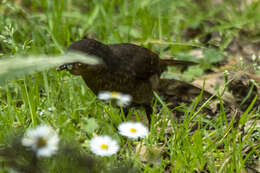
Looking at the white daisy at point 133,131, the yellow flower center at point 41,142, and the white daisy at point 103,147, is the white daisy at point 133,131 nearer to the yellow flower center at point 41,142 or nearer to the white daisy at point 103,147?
the white daisy at point 103,147

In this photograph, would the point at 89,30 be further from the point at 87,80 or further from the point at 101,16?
the point at 87,80

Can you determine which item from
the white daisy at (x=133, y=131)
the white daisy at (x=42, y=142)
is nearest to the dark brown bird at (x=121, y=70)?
the white daisy at (x=133, y=131)

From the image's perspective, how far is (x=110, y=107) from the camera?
8.52 feet

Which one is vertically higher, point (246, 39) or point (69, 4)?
point (69, 4)

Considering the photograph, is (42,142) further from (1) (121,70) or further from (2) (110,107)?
(1) (121,70)

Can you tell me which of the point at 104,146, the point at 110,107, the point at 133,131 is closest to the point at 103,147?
the point at 104,146

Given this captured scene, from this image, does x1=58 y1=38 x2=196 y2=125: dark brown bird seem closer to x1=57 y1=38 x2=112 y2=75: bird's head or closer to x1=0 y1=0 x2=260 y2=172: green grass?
x1=57 y1=38 x2=112 y2=75: bird's head

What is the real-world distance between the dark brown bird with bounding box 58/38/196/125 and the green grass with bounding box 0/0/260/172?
19 cm

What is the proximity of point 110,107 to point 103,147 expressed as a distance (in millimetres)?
825

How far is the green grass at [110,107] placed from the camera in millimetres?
2246

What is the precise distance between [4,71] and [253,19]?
480cm

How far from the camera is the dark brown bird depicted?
2645mm

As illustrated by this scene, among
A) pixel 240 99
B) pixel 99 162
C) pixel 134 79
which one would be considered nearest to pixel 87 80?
pixel 134 79

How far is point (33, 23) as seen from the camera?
4.48 meters
